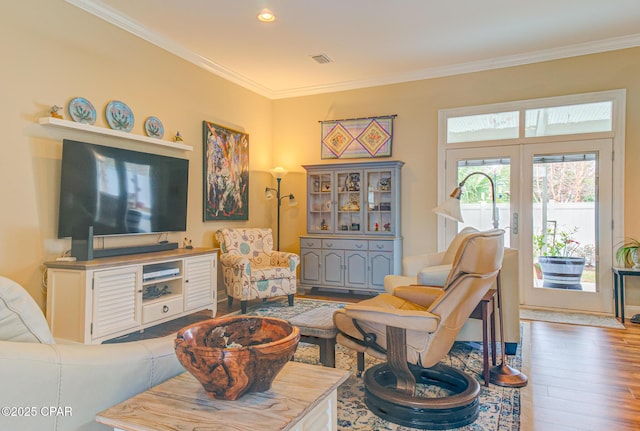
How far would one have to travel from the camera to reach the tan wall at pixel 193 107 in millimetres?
3139

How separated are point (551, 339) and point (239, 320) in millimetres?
3449

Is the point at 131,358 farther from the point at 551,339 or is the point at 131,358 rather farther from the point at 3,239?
the point at 551,339

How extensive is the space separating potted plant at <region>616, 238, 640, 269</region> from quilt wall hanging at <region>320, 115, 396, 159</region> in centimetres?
293

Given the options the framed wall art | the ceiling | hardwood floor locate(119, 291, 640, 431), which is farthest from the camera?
the framed wall art

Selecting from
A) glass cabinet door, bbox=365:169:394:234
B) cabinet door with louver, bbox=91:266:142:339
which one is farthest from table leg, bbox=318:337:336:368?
glass cabinet door, bbox=365:169:394:234

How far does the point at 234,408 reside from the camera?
1056mm

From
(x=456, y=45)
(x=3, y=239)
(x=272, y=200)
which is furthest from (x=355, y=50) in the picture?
(x=3, y=239)

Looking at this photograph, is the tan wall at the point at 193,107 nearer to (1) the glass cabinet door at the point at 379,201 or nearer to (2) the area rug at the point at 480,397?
(1) the glass cabinet door at the point at 379,201

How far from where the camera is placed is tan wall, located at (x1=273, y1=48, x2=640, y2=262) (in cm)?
451

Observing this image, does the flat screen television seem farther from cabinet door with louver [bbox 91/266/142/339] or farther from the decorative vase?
the decorative vase

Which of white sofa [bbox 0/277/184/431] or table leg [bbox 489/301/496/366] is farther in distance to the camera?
table leg [bbox 489/301/496/366]

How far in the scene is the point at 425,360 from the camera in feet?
7.11

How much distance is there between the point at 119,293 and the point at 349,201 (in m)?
3.32

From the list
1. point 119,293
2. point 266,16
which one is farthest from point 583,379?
point 266,16
